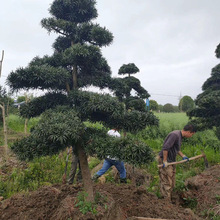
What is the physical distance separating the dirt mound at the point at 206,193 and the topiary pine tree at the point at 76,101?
7.98 feet

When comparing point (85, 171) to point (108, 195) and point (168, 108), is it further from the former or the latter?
point (168, 108)

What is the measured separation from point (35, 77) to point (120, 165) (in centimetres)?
319

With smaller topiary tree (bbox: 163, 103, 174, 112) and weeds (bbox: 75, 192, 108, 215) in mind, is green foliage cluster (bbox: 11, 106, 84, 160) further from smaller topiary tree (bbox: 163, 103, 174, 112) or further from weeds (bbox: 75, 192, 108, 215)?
smaller topiary tree (bbox: 163, 103, 174, 112)

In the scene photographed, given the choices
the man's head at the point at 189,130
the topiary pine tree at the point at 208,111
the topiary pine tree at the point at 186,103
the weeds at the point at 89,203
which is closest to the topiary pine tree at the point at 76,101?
the weeds at the point at 89,203

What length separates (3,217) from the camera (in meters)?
3.28

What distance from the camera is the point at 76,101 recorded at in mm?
3506

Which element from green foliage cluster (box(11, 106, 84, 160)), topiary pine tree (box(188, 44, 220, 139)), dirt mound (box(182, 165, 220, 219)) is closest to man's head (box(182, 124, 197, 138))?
dirt mound (box(182, 165, 220, 219))

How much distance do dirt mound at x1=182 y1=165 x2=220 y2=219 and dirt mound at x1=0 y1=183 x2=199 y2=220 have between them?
2.74 feet

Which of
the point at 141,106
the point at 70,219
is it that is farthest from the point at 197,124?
the point at 70,219

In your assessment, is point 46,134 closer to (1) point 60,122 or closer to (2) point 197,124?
(1) point 60,122

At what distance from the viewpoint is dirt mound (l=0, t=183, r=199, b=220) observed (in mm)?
3000

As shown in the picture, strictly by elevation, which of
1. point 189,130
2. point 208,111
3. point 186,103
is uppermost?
point 186,103

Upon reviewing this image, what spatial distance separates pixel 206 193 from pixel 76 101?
3755 mm

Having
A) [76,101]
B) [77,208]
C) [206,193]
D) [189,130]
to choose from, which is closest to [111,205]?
[77,208]
